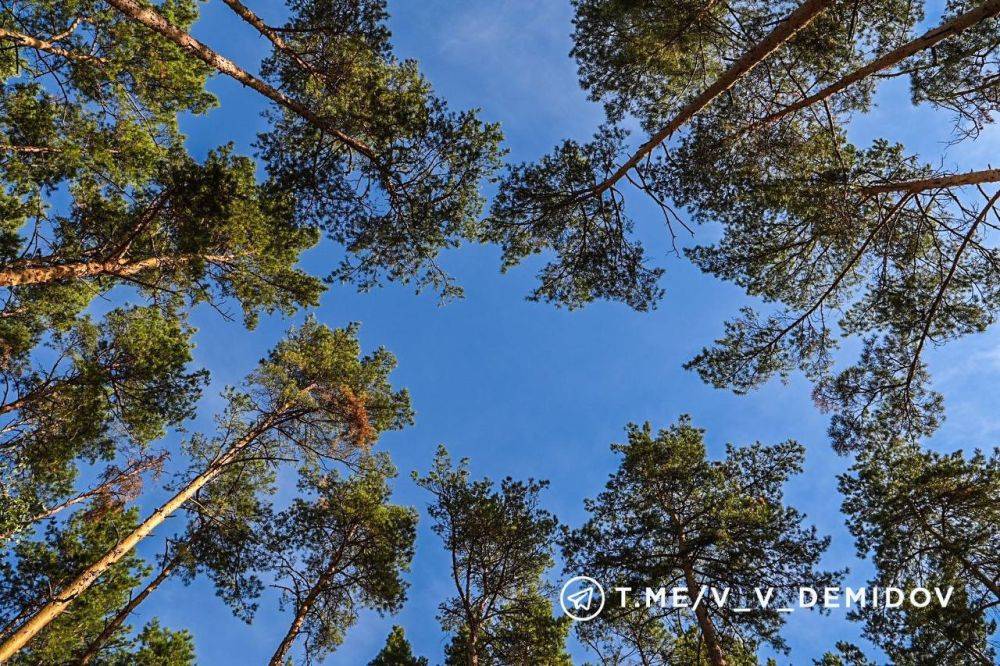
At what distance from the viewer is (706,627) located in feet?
33.2

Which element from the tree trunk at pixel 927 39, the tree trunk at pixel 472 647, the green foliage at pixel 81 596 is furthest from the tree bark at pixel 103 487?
the tree trunk at pixel 927 39

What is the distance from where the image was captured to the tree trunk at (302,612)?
36.6 feet

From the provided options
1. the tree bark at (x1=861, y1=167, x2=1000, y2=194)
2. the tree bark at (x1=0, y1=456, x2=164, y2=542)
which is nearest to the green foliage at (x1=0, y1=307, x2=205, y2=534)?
the tree bark at (x1=0, y1=456, x2=164, y2=542)

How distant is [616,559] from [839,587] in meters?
4.20

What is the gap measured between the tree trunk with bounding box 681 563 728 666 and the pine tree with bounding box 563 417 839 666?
20 mm

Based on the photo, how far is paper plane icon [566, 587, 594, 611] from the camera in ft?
37.2

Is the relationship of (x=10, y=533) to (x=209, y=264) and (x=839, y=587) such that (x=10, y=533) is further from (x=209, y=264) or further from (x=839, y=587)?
(x=839, y=587)

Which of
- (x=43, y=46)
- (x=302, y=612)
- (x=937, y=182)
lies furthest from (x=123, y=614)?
(x=937, y=182)

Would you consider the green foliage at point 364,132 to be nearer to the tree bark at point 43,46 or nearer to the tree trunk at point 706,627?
the tree bark at point 43,46

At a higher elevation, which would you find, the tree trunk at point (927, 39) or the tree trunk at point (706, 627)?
the tree trunk at point (927, 39)

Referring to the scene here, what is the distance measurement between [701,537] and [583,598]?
9.62 ft

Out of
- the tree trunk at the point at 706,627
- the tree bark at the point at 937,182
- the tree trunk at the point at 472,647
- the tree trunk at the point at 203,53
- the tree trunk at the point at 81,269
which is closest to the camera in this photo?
the tree trunk at the point at 203,53

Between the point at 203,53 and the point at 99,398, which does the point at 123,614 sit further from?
the point at 203,53

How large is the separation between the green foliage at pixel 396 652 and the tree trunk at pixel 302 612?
473cm
